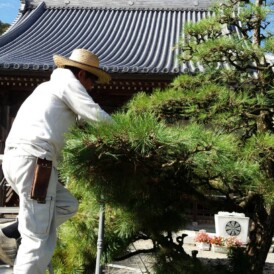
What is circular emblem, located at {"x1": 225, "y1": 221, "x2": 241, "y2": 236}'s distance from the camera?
21.0 ft

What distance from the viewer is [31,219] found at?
2.24 m

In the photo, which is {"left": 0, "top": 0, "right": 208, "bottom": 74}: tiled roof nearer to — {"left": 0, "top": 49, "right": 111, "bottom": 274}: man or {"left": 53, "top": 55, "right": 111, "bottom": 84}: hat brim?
{"left": 53, "top": 55, "right": 111, "bottom": 84}: hat brim

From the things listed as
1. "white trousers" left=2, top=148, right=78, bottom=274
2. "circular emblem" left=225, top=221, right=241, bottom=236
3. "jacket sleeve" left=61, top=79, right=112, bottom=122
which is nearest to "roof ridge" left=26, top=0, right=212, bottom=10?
"circular emblem" left=225, top=221, right=241, bottom=236

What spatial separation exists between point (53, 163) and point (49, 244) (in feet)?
1.34

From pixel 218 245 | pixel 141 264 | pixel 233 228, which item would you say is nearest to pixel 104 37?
pixel 233 228

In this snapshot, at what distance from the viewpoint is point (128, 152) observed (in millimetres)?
2082

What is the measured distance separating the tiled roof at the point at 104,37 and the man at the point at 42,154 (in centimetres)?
486

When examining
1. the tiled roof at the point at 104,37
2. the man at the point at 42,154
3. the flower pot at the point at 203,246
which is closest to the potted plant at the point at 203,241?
the flower pot at the point at 203,246

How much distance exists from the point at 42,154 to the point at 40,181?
0.14 m

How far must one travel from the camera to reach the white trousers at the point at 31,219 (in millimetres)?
2187

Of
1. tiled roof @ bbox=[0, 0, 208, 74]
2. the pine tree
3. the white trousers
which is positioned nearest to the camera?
the pine tree

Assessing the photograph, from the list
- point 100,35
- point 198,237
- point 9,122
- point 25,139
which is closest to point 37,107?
point 25,139

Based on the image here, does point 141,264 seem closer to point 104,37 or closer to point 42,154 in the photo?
point 42,154

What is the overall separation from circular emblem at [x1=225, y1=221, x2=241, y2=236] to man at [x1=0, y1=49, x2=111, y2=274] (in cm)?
445
